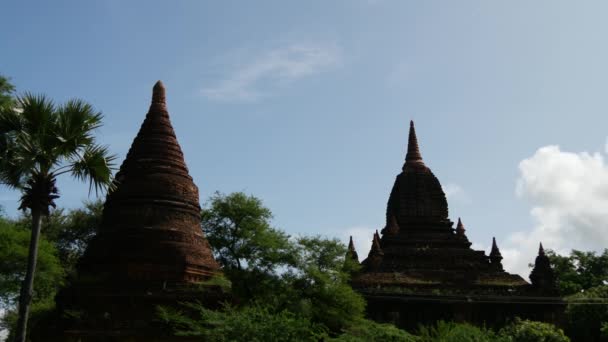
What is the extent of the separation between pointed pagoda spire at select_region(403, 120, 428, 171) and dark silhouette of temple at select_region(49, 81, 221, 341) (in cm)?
1997

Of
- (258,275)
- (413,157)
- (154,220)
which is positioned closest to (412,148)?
(413,157)

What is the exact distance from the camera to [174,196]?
27.3 metres

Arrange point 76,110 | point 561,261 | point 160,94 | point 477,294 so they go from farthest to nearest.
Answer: point 561,261 → point 477,294 → point 160,94 → point 76,110

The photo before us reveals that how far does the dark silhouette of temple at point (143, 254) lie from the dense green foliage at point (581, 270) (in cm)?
3546

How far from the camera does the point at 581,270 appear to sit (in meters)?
53.9

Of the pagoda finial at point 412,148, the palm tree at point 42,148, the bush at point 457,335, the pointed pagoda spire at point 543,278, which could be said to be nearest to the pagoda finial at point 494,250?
the pointed pagoda spire at point 543,278

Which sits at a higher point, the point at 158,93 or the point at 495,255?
the point at 158,93

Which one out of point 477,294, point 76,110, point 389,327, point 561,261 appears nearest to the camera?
point 76,110

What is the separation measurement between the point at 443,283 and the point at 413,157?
43.5 ft

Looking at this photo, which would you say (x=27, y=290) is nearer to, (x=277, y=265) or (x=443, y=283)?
(x=277, y=265)

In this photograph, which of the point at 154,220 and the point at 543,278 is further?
the point at 543,278

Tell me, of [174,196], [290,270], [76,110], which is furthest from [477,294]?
[76,110]

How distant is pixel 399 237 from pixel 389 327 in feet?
74.7

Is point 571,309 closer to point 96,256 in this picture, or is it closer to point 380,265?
point 380,265
